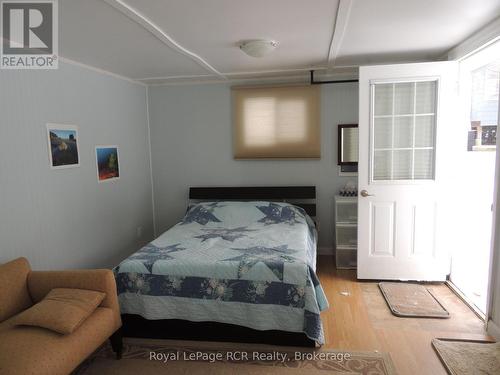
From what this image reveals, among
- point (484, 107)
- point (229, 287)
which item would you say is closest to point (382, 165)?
point (484, 107)

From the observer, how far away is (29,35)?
244 centimetres

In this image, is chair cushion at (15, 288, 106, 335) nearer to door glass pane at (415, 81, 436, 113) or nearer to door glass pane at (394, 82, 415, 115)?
door glass pane at (394, 82, 415, 115)

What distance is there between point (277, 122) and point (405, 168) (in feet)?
5.27

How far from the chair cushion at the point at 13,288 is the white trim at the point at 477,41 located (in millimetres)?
3787

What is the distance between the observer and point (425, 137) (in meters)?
3.38

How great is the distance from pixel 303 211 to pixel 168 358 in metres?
2.30

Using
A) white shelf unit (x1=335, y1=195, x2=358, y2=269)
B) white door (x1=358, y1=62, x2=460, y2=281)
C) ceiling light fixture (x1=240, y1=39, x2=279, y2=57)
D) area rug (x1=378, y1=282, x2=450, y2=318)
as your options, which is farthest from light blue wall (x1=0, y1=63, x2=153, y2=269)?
area rug (x1=378, y1=282, x2=450, y2=318)

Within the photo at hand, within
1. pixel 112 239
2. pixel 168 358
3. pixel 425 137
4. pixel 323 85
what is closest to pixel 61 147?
pixel 112 239

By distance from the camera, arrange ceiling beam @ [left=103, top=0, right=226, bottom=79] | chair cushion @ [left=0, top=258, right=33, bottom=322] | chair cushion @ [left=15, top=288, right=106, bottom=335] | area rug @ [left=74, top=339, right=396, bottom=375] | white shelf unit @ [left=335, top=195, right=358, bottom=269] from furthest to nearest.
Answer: white shelf unit @ [left=335, top=195, right=358, bottom=269] < area rug @ [left=74, top=339, right=396, bottom=375] < chair cushion @ [left=0, top=258, right=33, bottom=322] < ceiling beam @ [left=103, top=0, right=226, bottom=79] < chair cushion @ [left=15, top=288, right=106, bottom=335]

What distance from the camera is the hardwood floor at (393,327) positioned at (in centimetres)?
236

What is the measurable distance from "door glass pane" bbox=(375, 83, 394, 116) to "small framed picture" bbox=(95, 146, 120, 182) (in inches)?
112

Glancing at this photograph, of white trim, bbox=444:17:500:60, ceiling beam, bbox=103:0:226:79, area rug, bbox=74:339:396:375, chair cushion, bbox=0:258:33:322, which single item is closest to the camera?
ceiling beam, bbox=103:0:226:79

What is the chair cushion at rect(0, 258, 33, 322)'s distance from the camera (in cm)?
216

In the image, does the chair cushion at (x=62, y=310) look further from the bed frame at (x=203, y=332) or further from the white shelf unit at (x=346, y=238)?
the white shelf unit at (x=346, y=238)
